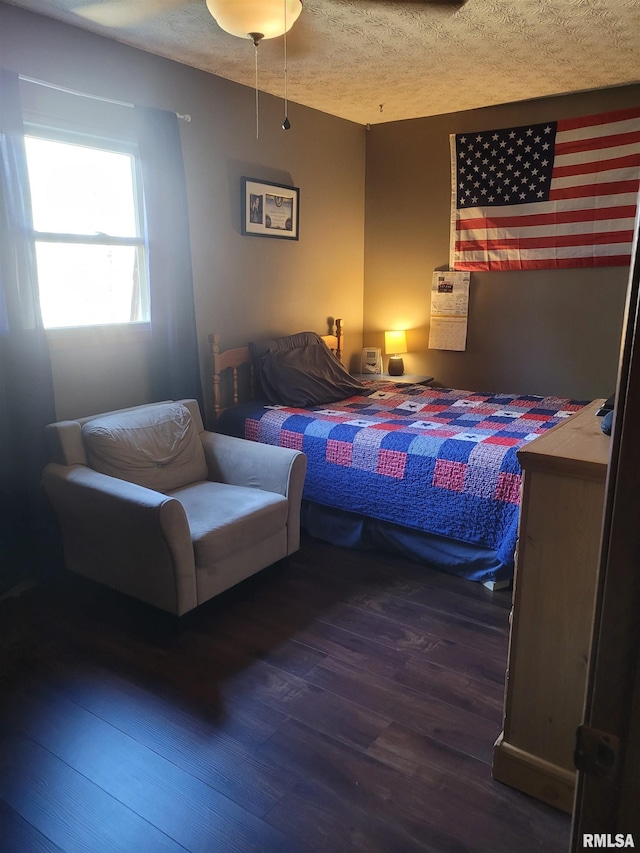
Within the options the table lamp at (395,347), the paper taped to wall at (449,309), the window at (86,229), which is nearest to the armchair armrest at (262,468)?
the window at (86,229)

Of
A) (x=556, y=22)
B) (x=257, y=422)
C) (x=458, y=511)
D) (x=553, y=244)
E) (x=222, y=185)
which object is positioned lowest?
(x=458, y=511)

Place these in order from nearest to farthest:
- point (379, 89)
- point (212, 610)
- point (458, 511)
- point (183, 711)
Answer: point (183, 711)
point (212, 610)
point (458, 511)
point (379, 89)

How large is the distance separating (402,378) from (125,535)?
2903 mm

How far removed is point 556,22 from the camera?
281 centimetres

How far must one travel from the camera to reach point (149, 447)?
299 centimetres

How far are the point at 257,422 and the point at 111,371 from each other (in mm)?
867

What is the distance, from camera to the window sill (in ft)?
9.96

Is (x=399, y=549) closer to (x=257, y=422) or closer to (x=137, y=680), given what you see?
(x=257, y=422)

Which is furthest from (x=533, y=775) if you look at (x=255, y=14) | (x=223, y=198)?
(x=223, y=198)

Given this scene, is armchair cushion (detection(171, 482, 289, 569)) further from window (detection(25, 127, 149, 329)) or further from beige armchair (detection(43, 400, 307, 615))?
window (detection(25, 127, 149, 329))

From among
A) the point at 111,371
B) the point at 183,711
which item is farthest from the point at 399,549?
the point at 111,371

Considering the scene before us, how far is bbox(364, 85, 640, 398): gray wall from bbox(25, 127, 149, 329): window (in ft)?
7.58

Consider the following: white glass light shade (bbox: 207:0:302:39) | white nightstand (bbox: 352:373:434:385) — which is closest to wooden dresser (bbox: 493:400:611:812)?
white glass light shade (bbox: 207:0:302:39)

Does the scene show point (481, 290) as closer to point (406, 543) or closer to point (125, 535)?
point (406, 543)
